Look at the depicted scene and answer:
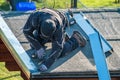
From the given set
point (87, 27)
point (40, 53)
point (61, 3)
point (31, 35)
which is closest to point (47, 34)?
point (40, 53)

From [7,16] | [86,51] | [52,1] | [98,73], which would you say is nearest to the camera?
[98,73]

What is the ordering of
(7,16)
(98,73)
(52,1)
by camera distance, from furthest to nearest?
(52,1) → (7,16) → (98,73)

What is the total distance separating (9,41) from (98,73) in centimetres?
175

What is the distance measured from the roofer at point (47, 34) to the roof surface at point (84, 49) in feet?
0.31

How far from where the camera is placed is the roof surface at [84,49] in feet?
17.9

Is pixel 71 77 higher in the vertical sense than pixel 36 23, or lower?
lower

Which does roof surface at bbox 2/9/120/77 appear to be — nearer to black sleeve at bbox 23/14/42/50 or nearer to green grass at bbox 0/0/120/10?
black sleeve at bbox 23/14/42/50

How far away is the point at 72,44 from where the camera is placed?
6008 millimetres

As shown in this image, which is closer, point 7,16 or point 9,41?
point 9,41

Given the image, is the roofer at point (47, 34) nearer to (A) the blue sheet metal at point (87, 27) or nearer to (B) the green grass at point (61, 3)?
(A) the blue sheet metal at point (87, 27)

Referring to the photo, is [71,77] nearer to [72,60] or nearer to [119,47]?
[72,60]

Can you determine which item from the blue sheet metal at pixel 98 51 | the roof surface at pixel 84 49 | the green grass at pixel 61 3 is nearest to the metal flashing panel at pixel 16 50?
the roof surface at pixel 84 49

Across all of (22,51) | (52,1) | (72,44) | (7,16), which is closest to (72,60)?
(72,44)

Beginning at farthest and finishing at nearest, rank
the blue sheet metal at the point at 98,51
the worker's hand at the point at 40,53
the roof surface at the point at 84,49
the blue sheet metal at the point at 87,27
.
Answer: the worker's hand at the point at 40,53 → the roof surface at the point at 84,49 → the blue sheet metal at the point at 87,27 → the blue sheet metal at the point at 98,51
